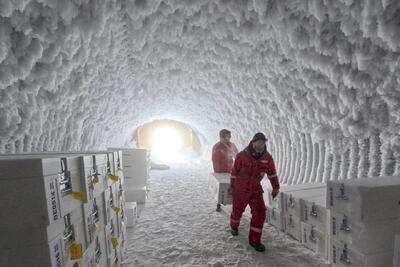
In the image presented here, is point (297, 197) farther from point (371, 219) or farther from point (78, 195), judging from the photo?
point (78, 195)

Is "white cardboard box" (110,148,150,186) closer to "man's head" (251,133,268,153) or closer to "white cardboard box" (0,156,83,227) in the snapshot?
"man's head" (251,133,268,153)

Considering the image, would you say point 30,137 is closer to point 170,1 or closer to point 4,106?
point 4,106

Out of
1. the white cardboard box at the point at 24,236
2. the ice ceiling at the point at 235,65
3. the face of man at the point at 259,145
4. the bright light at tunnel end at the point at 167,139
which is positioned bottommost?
the bright light at tunnel end at the point at 167,139

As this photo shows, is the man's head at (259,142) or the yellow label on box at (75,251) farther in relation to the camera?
the man's head at (259,142)

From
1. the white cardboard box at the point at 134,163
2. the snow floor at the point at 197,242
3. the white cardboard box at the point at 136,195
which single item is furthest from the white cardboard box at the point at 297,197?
the white cardboard box at the point at 134,163

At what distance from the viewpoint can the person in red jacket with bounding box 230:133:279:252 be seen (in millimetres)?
3320

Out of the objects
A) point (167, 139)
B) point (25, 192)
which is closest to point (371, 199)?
point (25, 192)

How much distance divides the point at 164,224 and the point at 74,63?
281cm

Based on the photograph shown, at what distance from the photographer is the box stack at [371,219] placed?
6.98 feet

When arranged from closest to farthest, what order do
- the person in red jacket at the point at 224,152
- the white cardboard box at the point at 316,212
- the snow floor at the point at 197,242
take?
the white cardboard box at the point at 316,212, the snow floor at the point at 197,242, the person in red jacket at the point at 224,152

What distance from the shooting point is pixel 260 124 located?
6160mm

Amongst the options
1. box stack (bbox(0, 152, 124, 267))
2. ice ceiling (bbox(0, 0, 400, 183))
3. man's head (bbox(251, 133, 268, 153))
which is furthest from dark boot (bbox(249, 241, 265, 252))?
box stack (bbox(0, 152, 124, 267))

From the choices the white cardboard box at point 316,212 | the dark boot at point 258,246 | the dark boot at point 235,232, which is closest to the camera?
the white cardboard box at point 316,212

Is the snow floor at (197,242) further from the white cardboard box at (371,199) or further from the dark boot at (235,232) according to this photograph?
the white cardboard box at (371,199)
